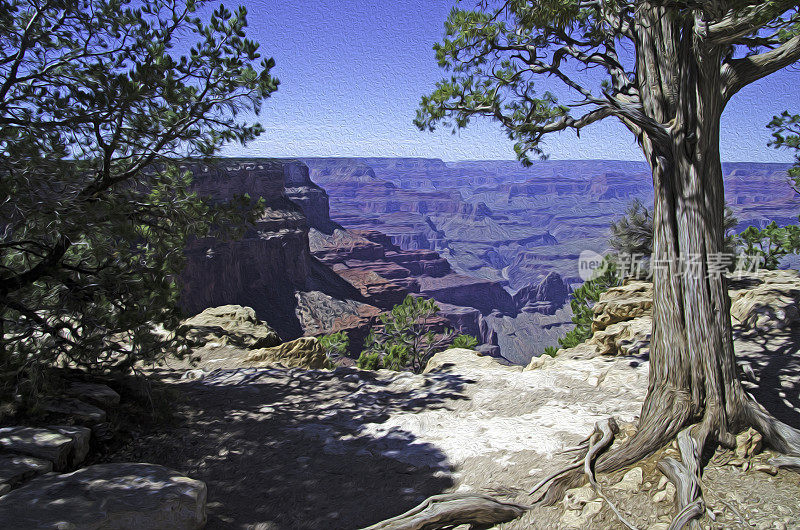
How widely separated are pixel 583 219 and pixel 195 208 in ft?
669

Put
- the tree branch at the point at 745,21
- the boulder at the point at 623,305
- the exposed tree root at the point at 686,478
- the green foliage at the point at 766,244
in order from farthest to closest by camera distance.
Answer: the green foliage at the point at 766,244 → the boulder at the point at 623,305 → the exposed tree root at the point at 686,478 → the tree branch at the point at 745,21

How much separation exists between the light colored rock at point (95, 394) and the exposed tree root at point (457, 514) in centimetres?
325

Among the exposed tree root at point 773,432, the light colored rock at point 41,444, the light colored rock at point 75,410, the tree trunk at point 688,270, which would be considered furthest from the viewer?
the light colored rock at point 75,410

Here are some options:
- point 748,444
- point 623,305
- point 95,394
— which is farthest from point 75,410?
point 623,305

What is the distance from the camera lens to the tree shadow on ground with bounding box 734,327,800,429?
17.1 ft

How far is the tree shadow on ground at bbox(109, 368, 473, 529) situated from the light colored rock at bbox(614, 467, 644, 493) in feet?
4.39

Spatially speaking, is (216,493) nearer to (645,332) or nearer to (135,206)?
(135,206)

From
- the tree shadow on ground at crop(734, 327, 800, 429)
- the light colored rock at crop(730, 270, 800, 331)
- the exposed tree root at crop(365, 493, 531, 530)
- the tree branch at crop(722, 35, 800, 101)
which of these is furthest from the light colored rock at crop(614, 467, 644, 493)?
the light colored rock at crop(730, 270, 800, 331)

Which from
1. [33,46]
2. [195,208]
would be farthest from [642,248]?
[33,46]

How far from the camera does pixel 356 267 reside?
96.9 metres

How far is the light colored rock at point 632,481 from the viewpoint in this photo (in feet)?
12.3

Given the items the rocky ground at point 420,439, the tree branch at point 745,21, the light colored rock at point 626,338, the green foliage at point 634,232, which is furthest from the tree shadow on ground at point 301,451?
the green foliage at point 634,232

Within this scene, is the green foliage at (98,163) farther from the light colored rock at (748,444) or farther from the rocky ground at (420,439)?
the light colored rock at (748,444)

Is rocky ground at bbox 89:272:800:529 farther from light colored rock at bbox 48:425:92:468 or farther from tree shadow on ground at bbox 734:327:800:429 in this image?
light colored rock at bbox 48:425:92:468
